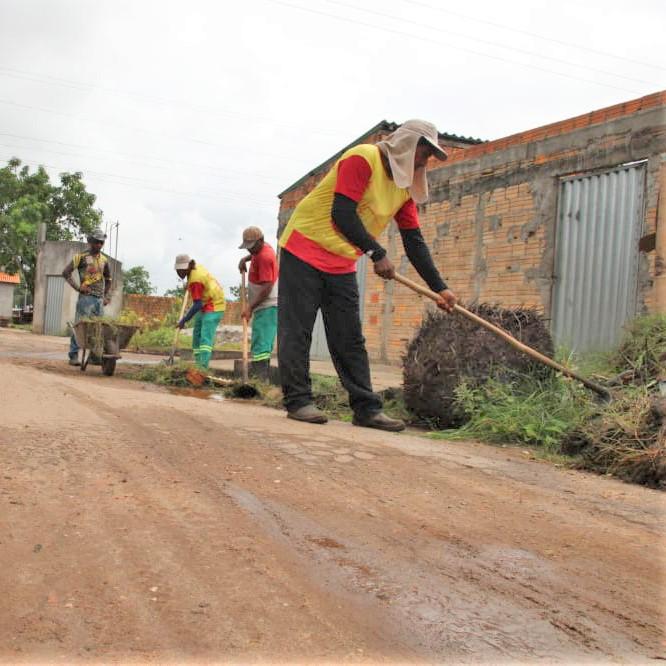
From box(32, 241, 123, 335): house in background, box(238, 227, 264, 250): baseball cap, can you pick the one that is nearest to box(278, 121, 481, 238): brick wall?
box(238, 227, 264, 250): baseball cap

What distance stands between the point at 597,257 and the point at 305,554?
7241 millimetres

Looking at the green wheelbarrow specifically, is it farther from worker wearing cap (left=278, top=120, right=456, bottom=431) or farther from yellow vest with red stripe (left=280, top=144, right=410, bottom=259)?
yellow vest with red stripe (left=280, top=144, right=410, bottom=259)

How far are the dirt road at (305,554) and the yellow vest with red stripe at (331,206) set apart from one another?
1490 millimetres

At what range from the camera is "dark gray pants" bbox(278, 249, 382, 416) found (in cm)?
480

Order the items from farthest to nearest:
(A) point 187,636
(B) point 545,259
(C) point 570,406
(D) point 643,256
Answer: (B) point 545,259
(D) point 643,256
(C) point 570,406
(A) point 187,636

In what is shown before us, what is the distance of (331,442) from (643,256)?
5.45m

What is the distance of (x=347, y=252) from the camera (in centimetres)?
480

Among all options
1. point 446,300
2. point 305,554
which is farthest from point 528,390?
point 305,554

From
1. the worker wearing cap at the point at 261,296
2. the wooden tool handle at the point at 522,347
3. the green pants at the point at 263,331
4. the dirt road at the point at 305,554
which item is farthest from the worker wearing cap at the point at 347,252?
the green pants at the point at 263,331

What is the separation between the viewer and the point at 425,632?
5.82ft

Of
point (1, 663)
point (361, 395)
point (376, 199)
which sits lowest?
point (1, 663)

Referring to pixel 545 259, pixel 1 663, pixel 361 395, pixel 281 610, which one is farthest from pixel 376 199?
pixel 545 259

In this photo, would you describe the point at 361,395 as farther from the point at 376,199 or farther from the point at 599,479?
the point at 599,479

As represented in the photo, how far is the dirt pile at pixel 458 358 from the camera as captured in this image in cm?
538
